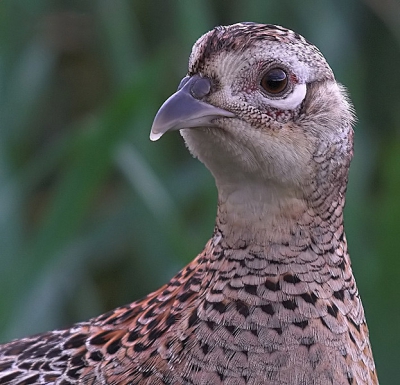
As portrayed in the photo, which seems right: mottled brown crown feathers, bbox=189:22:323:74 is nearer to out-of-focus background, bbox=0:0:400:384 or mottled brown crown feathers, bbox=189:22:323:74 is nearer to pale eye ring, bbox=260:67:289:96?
pale eye ring, bbox=260:67:289:96

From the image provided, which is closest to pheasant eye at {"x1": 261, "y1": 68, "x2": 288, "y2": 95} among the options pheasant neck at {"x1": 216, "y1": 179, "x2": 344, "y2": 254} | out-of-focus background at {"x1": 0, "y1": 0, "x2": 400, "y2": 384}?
pheasant neck at {"x1": 216, "y1": 179, "x2": 344, "y2": 254}

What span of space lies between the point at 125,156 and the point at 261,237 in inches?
40.6

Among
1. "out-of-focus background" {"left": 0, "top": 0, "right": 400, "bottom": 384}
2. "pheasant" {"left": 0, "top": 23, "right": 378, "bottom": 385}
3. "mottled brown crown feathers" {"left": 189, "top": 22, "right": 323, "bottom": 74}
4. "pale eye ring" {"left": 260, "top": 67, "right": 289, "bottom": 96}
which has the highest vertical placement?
"out-of-focus background" {"left": 0, "top": 0, "right": 400, "bottom": 384}

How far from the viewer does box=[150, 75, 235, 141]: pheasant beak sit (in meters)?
1.58

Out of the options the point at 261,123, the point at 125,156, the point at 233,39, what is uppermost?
the point at 125,156

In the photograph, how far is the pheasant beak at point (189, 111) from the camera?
158cm

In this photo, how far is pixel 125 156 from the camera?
8.72 feet

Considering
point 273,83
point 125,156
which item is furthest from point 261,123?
point 125,156

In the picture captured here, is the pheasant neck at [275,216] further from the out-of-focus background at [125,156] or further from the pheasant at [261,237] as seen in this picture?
the out-of-focus background at [125,156]

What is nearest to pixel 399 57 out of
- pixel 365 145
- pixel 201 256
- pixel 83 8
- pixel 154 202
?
pixel 365 145

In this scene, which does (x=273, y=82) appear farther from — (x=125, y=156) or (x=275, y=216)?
(x=125, y=156)

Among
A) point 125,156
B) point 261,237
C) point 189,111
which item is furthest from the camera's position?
point 125,156

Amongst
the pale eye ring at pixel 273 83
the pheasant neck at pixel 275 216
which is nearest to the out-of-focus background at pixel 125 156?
the pheasant neck at pixel 275 216

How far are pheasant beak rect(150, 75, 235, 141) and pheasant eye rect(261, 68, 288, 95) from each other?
0.28 ft
